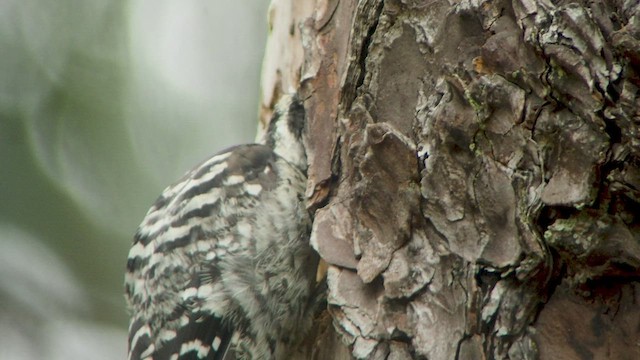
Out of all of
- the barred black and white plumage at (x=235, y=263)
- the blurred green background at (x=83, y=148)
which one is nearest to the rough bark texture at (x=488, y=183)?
the barred black and white plumage at (x=235, y=263)

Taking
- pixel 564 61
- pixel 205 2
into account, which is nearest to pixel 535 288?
pixel 564 61

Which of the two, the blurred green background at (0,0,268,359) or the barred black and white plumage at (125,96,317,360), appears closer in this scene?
the barred black and white plumage at (125,96,317,360)

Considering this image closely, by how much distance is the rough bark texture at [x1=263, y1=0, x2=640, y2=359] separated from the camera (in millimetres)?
1379

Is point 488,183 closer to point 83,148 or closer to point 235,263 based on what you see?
point 235,263

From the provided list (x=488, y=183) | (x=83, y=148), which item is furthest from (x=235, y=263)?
(x=83, y=148)

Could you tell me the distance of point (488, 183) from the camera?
152 cm

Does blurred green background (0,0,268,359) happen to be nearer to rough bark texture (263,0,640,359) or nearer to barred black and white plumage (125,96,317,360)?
barred black and white plumage (125,96,317,360)

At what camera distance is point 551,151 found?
4.74ft

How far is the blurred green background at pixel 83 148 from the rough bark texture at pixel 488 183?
2.44 meters

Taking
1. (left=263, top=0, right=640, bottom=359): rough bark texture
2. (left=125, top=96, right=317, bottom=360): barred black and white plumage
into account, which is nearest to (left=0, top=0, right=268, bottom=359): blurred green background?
(left=125, top=96, right=317, bottom=360): barred black and white plumage

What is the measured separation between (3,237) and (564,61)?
3.24 m

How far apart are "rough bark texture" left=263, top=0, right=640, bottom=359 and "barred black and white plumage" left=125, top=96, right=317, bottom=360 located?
487 mm

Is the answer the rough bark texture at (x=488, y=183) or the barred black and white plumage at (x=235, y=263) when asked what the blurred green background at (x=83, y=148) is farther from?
the rough bark texture at (x=488, y=183)

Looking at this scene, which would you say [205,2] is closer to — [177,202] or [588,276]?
[177,202]
